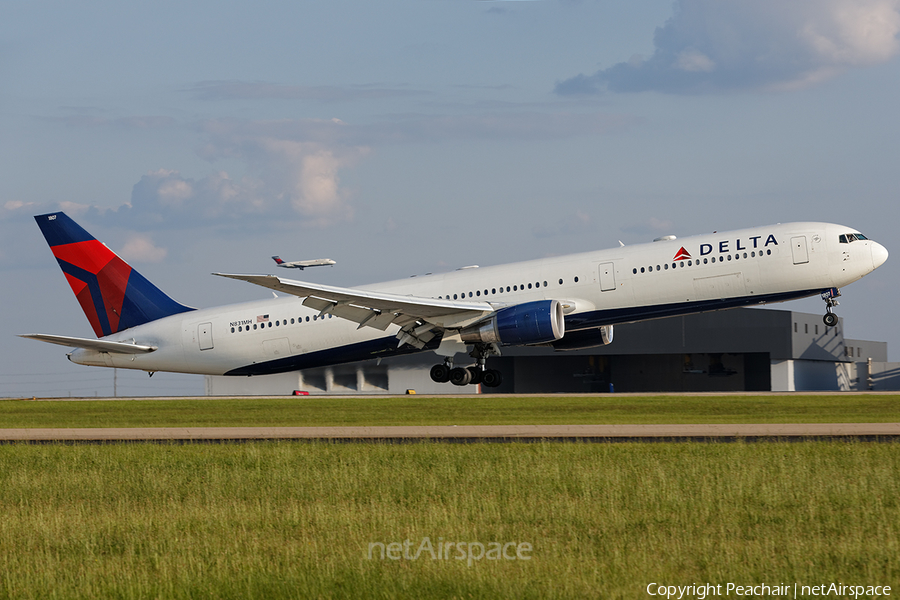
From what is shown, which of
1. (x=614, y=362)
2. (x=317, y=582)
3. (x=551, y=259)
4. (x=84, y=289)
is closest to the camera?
(x=317, y=582)

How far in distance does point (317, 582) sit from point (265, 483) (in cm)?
722

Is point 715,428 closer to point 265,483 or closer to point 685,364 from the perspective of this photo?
point 265,483

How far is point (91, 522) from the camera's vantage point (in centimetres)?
1383

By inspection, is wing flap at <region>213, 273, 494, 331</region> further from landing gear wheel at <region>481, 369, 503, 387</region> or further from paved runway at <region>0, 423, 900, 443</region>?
paved runway at <region>0, 423, 900, 443</region>

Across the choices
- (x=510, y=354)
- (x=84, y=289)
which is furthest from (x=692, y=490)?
(x=510, y=354)

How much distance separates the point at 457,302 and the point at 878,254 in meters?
16.4

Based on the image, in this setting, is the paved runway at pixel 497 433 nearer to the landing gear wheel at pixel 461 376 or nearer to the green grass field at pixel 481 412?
the green grass field at pixel 481 412

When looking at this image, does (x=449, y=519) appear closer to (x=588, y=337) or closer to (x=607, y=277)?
(x=607, y=277)

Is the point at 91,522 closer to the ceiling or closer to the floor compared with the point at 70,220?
closer to the floor

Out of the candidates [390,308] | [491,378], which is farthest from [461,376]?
[390,308]

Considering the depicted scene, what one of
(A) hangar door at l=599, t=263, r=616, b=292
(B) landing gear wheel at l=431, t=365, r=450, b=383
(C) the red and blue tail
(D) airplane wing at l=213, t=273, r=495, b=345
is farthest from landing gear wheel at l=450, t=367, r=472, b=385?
(C) the red and blue tail

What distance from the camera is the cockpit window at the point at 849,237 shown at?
34.3 m

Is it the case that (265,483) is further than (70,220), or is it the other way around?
(70,220)

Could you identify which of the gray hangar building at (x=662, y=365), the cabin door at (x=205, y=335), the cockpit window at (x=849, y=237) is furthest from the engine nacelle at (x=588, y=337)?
the gray hangar building at (x=662, y=365)
